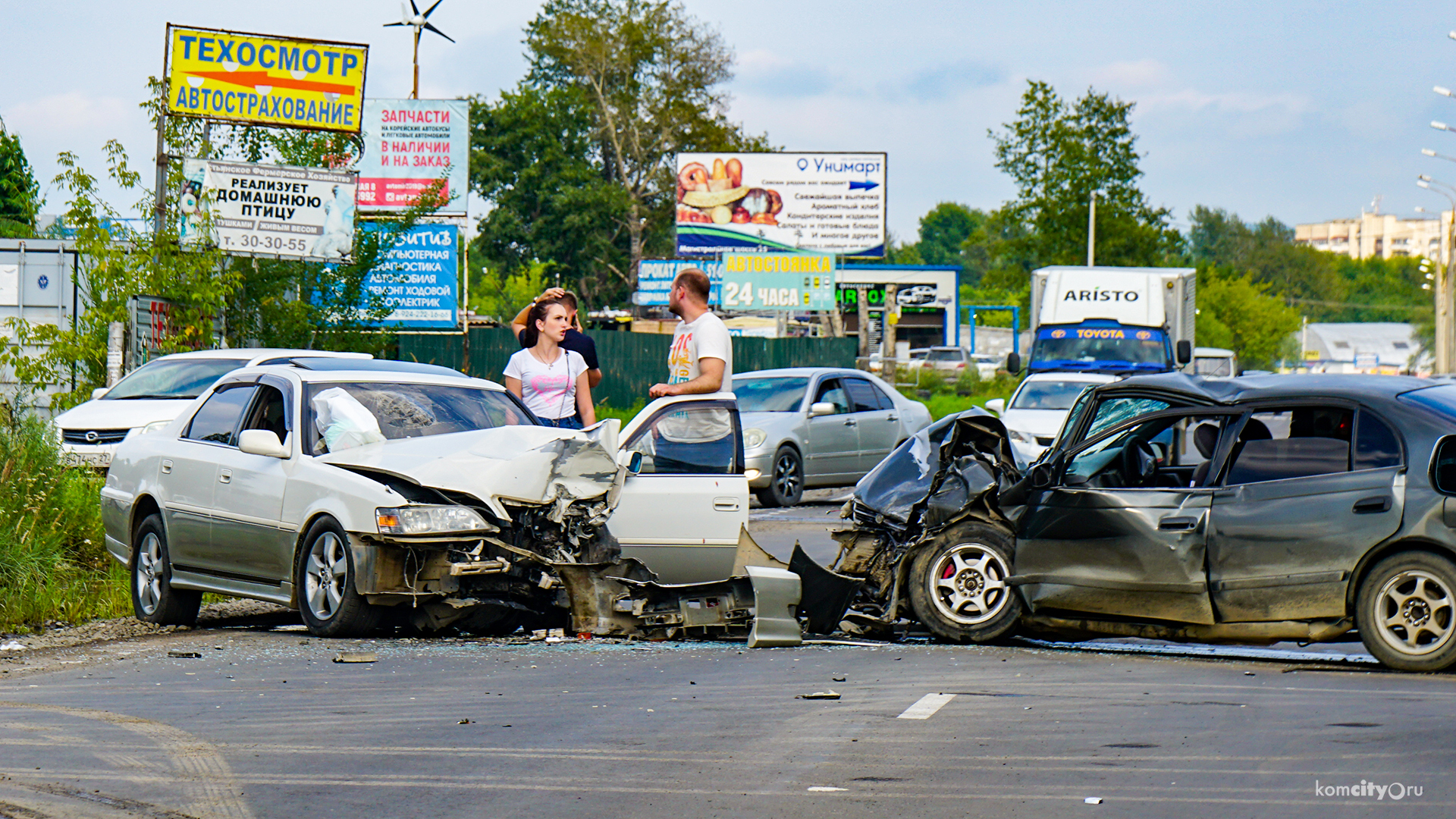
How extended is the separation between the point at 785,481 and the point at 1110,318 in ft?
27.7

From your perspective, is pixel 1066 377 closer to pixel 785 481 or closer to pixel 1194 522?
pixel 785 481

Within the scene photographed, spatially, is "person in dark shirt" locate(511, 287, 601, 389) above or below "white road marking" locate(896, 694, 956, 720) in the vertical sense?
above

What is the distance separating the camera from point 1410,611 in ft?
22.8

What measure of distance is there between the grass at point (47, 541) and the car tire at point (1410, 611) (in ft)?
24.7

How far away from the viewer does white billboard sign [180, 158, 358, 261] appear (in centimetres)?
2039

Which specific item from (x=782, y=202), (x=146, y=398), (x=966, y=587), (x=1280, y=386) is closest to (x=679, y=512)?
(x=966, y=587)

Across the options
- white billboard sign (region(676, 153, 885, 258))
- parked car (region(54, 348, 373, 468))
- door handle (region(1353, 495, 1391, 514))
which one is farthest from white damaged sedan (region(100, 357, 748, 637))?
white billboard sign (region(676, 153, 885, 258))

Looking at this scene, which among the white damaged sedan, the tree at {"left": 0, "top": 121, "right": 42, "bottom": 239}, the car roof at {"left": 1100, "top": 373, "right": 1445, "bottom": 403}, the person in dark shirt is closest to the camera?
the car roof at {"left": 1100, "top": 373, "right": 1445, "bottom": 403}

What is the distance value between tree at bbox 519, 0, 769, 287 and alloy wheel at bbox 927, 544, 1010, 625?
55.7m

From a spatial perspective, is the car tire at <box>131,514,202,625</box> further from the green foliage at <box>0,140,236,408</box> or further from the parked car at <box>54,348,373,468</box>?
the green foliage at <box>0,140,236,408</box>

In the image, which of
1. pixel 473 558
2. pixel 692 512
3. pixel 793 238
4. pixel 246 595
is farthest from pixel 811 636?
pixel 793 238

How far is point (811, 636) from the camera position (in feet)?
28.2

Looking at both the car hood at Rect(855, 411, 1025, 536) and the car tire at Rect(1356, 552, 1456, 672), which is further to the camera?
the car hood at Rect(855, 411, 1025, 536)

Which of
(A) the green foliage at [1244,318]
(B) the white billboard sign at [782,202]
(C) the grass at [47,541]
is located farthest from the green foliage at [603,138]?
(C) the grass at [47,541]
